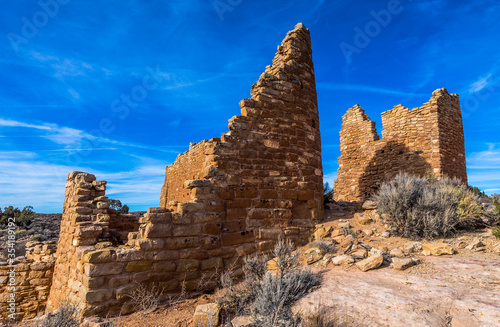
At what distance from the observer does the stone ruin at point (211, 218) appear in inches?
168

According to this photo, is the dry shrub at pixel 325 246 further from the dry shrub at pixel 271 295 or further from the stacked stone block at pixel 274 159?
the dry shrub at pixel 271 295

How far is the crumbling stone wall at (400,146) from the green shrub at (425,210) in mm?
4852

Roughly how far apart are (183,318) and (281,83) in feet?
16.3

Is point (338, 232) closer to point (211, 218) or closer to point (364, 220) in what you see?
point (364, 220)

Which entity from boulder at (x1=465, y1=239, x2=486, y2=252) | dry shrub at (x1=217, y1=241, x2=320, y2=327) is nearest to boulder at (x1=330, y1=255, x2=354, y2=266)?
dry shrub at (x1=217, y1=241, x2=320, y2=327)

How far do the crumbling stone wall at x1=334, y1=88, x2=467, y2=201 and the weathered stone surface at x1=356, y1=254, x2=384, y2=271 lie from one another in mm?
7964

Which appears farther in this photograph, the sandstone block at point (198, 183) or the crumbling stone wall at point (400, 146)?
the crumbling stone wall at point (400, 146)

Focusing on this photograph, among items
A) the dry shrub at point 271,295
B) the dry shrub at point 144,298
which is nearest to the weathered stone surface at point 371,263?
the dry shrub at point 271,295

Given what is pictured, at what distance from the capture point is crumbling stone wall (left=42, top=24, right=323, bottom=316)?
4214mm

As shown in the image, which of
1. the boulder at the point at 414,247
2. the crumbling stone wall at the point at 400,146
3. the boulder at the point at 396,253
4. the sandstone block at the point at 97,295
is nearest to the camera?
the sandstone block at the point at 97,295

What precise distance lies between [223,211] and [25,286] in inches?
244

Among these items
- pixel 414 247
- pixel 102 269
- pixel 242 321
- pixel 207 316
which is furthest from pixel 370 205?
pixel 102 269

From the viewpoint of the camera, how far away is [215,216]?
16.3ft

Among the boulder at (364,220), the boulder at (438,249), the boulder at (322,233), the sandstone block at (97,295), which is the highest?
the boulder at (364,220)
